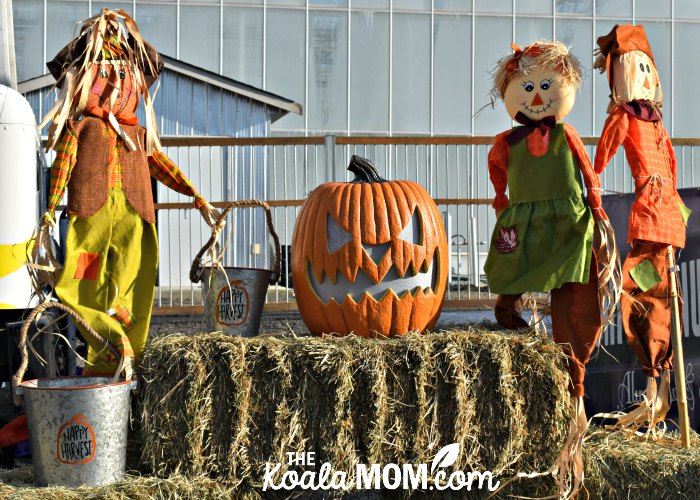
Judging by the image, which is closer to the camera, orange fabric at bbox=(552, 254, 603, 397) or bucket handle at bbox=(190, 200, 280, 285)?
orange fabric at bbox=(552, 254, 603, 397)

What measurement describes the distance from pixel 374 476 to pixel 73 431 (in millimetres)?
1269

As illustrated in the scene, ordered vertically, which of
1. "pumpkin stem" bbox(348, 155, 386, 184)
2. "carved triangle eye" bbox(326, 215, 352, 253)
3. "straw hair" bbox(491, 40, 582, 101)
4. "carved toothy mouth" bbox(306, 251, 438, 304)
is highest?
"straw hair" bbox(491, 40, 582, 101)

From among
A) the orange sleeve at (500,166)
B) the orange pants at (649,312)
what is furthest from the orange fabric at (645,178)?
the orange sleeve at (500,166)

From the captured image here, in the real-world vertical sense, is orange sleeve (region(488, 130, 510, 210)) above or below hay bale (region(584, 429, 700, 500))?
above

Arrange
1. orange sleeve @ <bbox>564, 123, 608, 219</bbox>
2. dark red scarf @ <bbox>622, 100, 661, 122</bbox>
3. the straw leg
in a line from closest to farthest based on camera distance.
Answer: orange sleeve @ <bbox>564, 123, 608, 219</bbox>
the straw leg
dark red scarf @ <bbox>622, 100, 661, 122</bbox>

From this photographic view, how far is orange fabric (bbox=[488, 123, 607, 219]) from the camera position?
14.8ft

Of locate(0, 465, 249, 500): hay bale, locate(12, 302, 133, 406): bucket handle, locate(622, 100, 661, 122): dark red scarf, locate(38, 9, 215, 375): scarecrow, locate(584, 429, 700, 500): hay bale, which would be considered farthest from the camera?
locate(622, 100, 661, 122): dark red scarf

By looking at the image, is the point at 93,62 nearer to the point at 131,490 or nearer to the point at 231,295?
the point at 231,295

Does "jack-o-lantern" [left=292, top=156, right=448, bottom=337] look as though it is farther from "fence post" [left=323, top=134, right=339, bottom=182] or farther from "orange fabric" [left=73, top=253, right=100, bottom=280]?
"fence post" [left=323, top=134, right=339, bottom=182]

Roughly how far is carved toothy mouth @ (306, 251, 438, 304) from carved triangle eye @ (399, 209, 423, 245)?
0.14 m

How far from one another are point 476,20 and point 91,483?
1597cm

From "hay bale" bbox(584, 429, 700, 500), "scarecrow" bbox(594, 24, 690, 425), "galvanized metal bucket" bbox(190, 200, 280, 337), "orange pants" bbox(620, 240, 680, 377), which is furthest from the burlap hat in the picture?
"galvanized metal bucket" bbox(190, 200, 280, 337)

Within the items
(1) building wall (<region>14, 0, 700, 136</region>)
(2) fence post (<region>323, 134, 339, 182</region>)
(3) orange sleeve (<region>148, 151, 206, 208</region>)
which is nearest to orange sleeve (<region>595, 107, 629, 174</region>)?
(3) orange sleeve (<region>148, 151, 206, 208</region>)

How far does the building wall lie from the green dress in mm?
13009
